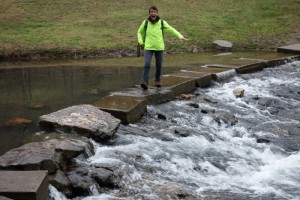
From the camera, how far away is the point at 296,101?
40.1 feet

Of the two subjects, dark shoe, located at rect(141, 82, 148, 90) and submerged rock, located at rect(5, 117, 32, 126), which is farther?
dark shoe, located at rect(141, 82, 148, 90)

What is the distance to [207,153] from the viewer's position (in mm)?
8141

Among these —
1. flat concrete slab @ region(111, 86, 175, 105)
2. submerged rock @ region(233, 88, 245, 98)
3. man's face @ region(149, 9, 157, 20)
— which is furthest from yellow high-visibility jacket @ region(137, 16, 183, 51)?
submerged rock @ region(233, 88, 245, 98)

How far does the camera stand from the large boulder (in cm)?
796

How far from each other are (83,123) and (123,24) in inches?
682

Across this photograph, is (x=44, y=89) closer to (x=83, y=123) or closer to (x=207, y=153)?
(x=83, y=123)

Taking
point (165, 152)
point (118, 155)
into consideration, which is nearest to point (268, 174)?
point (165, 152)

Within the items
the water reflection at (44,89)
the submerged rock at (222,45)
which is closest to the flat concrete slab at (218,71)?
the water reflection at (44,89)

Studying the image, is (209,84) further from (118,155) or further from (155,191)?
(155,191)

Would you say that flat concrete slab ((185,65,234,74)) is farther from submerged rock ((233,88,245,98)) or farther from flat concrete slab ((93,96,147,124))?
flat concrete slab ((93,96,147,124))

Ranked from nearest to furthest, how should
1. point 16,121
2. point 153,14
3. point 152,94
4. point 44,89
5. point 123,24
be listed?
1. point 16,121
2. point 153,14
3. point 152,94
4. point 44,89
5. point 123,24

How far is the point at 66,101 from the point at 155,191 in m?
5.30

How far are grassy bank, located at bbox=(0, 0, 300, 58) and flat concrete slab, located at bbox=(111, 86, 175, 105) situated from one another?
938 cm

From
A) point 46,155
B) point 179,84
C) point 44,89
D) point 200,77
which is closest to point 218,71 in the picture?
point 200,77
